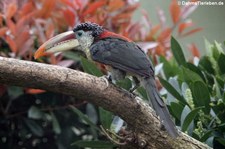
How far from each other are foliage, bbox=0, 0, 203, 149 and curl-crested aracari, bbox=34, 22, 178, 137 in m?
0.35

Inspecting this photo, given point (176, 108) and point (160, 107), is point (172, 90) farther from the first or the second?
point (160, 107)

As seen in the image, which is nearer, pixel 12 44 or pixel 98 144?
pixel 98 144

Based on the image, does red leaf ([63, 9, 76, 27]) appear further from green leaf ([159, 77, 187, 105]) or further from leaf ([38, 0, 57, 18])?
green leaf ([159, 77, 187, 105])

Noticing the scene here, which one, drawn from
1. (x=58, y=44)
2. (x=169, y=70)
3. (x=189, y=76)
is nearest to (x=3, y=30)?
(x=58, y=44)

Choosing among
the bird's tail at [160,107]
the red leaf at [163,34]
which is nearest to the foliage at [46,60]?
the red leaf at [163,34]

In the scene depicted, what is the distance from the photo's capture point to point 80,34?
267 cm

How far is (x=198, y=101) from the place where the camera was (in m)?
2.46

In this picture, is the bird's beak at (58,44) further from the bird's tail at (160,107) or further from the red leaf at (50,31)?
the bird's tail at (160,107)

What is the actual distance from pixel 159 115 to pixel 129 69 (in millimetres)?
322

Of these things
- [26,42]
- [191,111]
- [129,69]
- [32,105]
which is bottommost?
[191,111]

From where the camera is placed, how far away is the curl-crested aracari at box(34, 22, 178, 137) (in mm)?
2338

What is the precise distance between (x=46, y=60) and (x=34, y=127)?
1.44 ft

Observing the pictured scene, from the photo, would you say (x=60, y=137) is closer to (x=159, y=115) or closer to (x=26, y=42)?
(x=26, y=42)

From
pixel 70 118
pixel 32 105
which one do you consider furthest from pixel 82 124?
pixel 32 105
